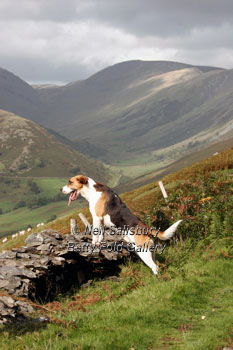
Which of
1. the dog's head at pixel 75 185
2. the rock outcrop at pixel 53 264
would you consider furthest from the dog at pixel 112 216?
the rock outcrop at pixel 53 264

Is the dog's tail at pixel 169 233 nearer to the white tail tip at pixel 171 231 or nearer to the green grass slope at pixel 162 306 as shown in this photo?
the white tail tip at pixel 171 231

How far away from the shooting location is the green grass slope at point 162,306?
714 centimetres

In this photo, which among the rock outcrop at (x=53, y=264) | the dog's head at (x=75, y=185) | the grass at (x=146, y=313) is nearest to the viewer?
the grass at (x=146, y=313)

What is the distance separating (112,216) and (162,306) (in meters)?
3.97

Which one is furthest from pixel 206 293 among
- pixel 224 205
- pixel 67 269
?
pixel 224 205

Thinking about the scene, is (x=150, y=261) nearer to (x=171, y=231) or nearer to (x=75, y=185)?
(x=171, y=231)

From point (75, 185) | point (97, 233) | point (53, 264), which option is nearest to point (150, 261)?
point (97, 233)

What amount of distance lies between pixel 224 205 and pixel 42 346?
34.6 feet

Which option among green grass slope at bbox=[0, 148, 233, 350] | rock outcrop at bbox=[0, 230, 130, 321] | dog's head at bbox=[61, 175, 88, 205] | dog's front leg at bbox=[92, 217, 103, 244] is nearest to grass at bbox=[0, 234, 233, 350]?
green grass slope at bbox=[0, 148, 233, 350]

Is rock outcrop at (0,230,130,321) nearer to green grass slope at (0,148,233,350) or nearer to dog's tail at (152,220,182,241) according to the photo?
green grass slope at (0,148,233,350)

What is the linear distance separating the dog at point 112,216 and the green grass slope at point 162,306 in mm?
806

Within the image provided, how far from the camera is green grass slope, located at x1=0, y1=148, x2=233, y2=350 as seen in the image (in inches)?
281

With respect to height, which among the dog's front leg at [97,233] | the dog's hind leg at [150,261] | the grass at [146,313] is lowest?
the grass at [146,313]

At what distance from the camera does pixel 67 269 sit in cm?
1149
